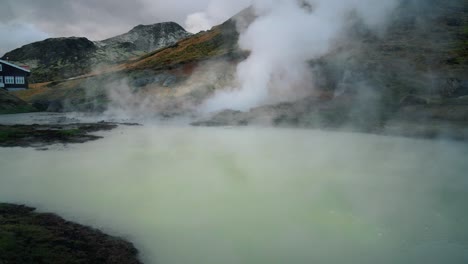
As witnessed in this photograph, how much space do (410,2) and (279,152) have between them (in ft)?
92.5

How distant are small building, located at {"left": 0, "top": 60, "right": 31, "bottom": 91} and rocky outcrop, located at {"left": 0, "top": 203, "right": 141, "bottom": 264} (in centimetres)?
4065

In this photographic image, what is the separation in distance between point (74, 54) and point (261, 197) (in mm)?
89746

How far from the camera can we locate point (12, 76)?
4209 cm

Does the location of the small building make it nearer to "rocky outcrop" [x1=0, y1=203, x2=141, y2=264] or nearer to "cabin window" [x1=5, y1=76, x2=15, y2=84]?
"cabin window" [x1=5, y1=76, x2=15, y2=84]

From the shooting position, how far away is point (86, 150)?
14.6 m

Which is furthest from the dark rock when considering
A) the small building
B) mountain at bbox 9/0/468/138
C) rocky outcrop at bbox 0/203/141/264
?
the small building

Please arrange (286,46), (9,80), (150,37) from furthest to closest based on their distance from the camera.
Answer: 1. (150,37)
2. (9,80)
3. (286,46)

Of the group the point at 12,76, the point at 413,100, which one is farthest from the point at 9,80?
the point at 413,100

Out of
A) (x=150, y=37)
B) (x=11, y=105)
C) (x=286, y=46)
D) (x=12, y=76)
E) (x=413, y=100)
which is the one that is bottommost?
(x=413, y=100)

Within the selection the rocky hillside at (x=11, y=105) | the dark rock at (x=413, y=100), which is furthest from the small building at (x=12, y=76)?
the dark rock at (x=413, y=100)

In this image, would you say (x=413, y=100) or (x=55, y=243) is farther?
(x=413, y=100)

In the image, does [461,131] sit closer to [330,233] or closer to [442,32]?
[330,233]

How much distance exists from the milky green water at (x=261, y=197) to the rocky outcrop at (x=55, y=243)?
1.15ft

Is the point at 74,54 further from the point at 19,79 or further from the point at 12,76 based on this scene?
the point at 12,76
